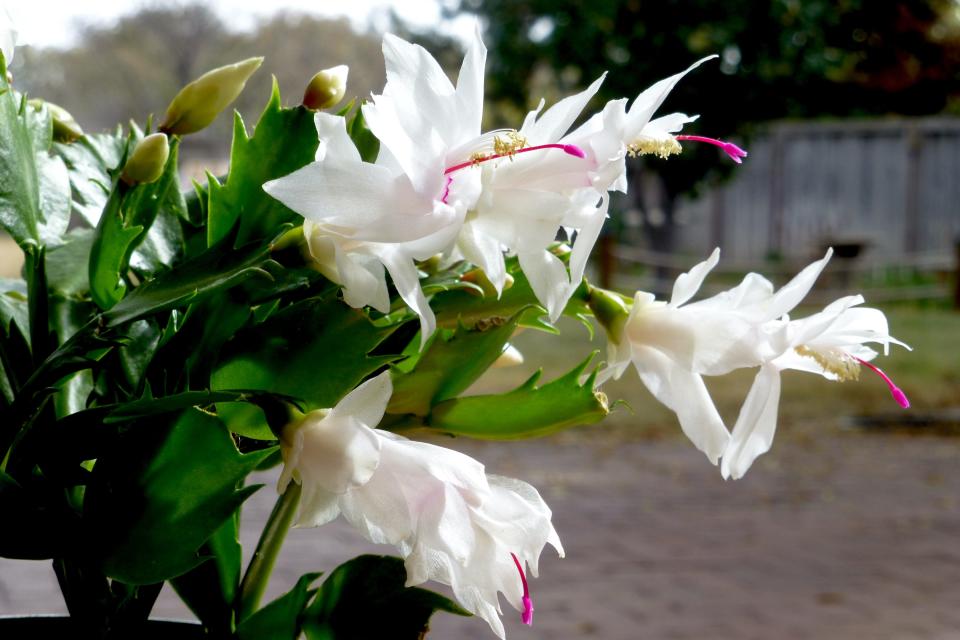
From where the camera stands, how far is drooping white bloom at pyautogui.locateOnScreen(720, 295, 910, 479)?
21.9 inches

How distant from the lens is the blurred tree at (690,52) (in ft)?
23.3

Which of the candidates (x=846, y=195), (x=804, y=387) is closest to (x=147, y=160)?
(x=804, y=387)

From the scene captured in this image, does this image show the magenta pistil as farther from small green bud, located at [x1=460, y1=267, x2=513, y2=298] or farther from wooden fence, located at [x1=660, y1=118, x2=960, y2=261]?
wooden fence, located at [x1=660, y1=118, x2=960, y2=261]

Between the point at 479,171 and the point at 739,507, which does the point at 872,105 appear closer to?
the point at 739,507

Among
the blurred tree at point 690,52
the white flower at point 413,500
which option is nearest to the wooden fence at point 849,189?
the blurred tree at point 690,52

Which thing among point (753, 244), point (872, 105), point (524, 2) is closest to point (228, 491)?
point (524, 2)

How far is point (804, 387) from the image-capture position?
208 inches

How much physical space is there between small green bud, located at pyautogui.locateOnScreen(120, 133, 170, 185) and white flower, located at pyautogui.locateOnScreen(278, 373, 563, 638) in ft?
0.48

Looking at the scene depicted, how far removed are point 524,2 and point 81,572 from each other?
730 centimetres

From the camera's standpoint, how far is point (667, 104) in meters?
7.07

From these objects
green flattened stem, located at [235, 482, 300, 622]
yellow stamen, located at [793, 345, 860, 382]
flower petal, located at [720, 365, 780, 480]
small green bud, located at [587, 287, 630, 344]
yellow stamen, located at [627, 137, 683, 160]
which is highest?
yellow stamen, located at [627, 137, 683, 160]

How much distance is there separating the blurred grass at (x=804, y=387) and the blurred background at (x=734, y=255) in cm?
2

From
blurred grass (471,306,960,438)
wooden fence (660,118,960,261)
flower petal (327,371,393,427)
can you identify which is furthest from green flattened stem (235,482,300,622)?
wooden fence (660,118,960,261)

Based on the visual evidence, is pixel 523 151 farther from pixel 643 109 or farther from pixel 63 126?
pixel 63 126
